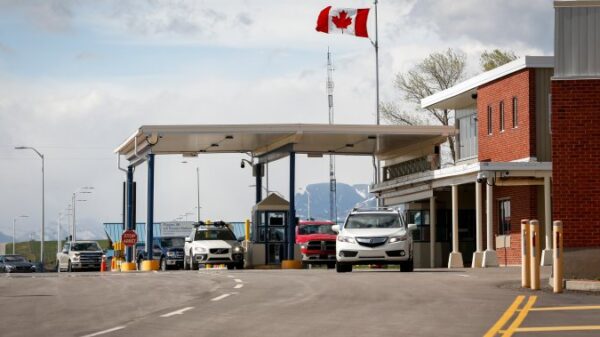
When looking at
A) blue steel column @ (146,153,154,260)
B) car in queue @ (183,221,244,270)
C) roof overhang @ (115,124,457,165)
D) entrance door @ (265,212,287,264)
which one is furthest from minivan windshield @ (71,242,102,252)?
car in queue @ (183,221,244,270)

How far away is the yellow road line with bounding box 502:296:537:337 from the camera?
15930mm

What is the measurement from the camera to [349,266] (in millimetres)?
37969

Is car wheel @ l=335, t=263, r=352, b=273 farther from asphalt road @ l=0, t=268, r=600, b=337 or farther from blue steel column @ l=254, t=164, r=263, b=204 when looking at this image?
blue steel column @ l=254, t=164, r=263, b=204

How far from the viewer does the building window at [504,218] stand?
4869 cm

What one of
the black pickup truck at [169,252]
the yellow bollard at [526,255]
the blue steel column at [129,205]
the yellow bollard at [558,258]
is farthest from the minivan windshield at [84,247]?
the yellow bollard at [558,258]

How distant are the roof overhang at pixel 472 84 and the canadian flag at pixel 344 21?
6.52 m

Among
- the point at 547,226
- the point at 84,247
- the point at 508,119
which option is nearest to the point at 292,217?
the point at 508,119

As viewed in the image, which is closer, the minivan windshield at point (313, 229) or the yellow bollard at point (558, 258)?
the yellow bollard at point (558, 258)

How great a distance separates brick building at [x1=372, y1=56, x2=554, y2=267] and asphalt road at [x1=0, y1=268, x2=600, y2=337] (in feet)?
51.4

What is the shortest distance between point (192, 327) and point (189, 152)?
4504 cm

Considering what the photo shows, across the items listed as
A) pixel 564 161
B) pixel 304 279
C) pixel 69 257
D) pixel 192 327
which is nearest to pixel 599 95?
pixel 564 161

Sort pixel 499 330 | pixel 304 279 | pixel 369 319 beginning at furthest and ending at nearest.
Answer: pixel 304 279, pixel 369 319, pixel 499 330

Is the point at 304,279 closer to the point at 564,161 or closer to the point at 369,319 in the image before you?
the point at 564,161

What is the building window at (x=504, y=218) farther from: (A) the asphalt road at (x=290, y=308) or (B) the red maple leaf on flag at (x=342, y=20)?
(A) the asphalt road at (x=290, y=308)
